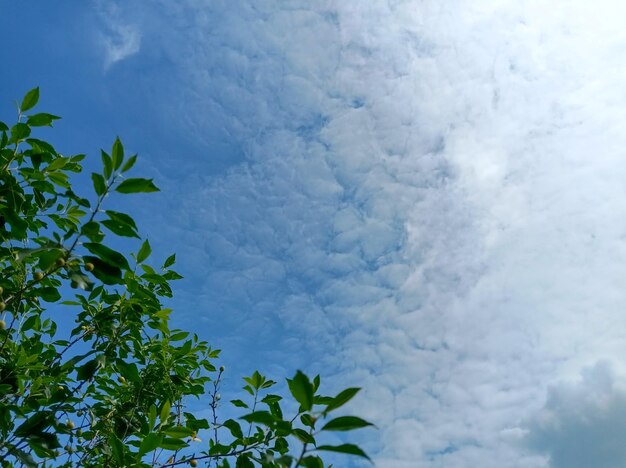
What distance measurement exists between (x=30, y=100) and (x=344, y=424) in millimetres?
3029

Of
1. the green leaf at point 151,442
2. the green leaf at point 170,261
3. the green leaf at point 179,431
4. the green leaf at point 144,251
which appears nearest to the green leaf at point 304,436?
the green leaf at point 151,442

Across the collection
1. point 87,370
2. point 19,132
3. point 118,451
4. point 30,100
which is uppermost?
point 30,100

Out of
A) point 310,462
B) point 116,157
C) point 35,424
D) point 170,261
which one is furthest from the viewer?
point 170,261

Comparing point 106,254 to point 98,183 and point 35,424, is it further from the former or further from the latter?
point 35,424

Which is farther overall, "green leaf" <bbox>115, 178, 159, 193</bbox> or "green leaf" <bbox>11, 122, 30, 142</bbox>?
"green leaf" <bbox>11, 122, 30, 142</bbox>

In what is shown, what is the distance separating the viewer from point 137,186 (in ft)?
7.84

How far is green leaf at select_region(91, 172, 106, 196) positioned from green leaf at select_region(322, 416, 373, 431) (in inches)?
62.4

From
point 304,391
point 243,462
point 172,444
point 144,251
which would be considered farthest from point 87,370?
point 304,391

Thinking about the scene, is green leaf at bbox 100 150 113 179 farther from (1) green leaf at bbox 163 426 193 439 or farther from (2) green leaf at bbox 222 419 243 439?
(2) green leaf at bbox 222 419 243 439

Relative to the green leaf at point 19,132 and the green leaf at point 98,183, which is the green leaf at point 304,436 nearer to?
the green leaf at point 98,183

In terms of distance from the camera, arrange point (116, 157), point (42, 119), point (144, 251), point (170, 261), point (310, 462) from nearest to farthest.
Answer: point (310, 462) < point (116, 157) < point (42, 119) < point (144, 251) < point (170, 261)

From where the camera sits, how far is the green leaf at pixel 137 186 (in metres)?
2.39

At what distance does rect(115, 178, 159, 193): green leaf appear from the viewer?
7.83 ft

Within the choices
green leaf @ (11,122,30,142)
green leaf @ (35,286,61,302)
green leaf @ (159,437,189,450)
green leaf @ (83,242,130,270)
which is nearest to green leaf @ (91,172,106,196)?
green leaf @ (83,242,130,270)
